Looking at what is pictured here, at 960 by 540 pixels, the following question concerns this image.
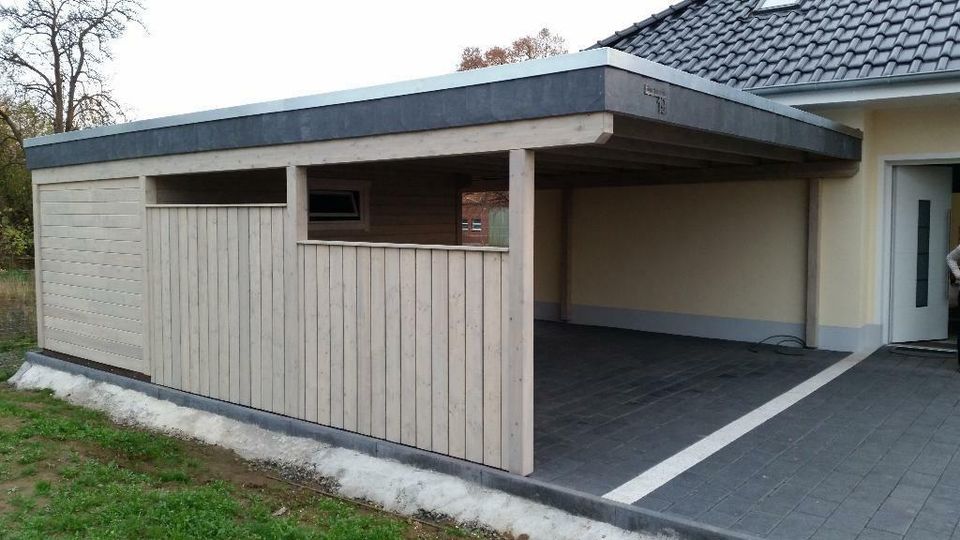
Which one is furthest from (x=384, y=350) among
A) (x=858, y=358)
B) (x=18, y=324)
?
(x=18, y=324)

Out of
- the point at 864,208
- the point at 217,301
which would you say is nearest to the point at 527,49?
the point at 864,208

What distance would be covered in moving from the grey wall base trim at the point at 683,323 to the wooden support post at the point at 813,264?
0.19m

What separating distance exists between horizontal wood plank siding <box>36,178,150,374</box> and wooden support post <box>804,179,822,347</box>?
6677mm

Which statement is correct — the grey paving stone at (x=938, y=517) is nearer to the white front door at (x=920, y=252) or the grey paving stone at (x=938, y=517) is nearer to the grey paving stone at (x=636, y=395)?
the grey paving stone at (x=636, y=395)

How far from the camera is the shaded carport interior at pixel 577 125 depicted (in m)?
3.87

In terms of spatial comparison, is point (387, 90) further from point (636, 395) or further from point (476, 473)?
point (636, 395)

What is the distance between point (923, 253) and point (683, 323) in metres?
2.64

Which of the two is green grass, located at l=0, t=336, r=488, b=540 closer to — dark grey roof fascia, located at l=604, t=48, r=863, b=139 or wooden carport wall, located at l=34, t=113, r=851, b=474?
wooden carport wall, located at l=34, t=113, r=851, b=474

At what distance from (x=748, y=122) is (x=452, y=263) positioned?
7.21 ft

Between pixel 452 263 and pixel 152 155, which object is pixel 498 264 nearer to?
pixel 452 263

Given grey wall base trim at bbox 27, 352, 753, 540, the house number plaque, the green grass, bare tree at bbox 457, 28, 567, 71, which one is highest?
bare tree at bbox 457, 28, 567, 71

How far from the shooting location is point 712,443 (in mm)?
4832

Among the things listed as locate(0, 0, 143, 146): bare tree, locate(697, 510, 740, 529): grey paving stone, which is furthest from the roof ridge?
locate(0, 0, 143, 146): bare tree

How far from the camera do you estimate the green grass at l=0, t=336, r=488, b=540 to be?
13.3ft
